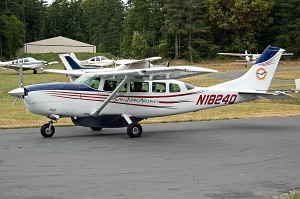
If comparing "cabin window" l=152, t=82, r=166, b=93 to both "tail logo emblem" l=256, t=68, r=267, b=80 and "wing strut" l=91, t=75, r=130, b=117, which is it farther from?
"tail logo emblem" l=256, t=68, r=267, b=80

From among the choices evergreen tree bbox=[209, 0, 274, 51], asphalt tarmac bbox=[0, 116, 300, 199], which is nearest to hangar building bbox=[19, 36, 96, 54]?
evergreen tree bbox=[209, 0, 274, 51]

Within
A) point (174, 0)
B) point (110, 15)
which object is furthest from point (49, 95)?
point (110, 15)

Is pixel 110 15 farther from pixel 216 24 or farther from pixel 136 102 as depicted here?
pixel 136 102

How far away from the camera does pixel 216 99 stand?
17078 millimetres

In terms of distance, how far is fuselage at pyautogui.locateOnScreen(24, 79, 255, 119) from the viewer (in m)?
14.7

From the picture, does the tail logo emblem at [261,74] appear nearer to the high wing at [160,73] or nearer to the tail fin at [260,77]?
the tail fin at [260,77]

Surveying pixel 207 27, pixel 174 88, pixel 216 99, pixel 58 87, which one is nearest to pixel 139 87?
pixel 174 88

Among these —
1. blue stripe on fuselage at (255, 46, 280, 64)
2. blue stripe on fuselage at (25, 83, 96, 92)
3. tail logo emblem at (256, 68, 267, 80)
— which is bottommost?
blue stripe on fuselage at (25, 83, 96, 92)

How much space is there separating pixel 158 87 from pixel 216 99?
2.10 m

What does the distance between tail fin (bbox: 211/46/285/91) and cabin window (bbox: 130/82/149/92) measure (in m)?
2.81

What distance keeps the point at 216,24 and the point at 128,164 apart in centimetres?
7491

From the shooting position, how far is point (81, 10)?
14538cm

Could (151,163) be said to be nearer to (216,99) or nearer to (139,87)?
(139,87)

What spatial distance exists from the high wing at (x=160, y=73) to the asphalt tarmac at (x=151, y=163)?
5.89 ft
